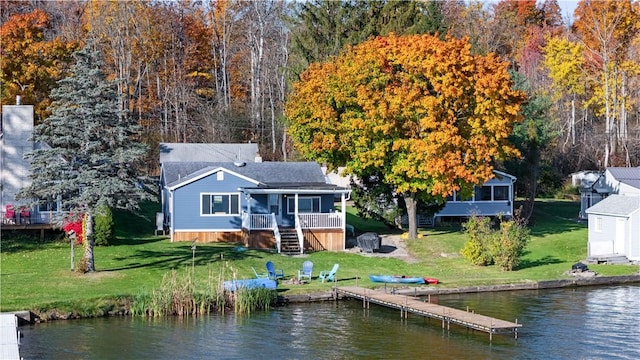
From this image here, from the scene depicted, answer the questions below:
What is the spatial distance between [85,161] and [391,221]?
23175 millimetres

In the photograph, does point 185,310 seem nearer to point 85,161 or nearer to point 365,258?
point 85,161

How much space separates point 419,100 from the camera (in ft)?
174

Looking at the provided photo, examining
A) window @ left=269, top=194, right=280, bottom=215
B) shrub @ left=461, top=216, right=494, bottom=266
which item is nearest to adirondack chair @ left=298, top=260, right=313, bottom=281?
shrub @ left=461, top=216, right=494, bottom=266

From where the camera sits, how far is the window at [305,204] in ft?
178

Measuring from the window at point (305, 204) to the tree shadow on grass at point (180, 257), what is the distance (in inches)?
220

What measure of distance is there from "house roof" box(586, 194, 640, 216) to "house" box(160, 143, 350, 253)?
567 inches

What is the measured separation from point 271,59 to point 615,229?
47.6m

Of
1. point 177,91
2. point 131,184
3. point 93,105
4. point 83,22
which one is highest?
point 83,22

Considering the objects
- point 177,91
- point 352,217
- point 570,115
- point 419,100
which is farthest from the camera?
point 570,115

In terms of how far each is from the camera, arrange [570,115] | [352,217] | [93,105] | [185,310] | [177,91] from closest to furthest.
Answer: [185,310] < [93,105] < [352,217] < [177,91] < [570,115]

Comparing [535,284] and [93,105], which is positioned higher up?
[93,105]

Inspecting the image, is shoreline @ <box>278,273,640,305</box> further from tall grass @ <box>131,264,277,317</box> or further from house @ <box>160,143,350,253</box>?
house @ <box>160,143,350,253</box>

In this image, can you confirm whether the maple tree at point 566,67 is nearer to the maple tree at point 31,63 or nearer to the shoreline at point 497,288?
the maple tree at point 31,63

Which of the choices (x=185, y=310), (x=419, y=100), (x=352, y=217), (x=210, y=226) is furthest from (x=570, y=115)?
(x=185, y=310)
